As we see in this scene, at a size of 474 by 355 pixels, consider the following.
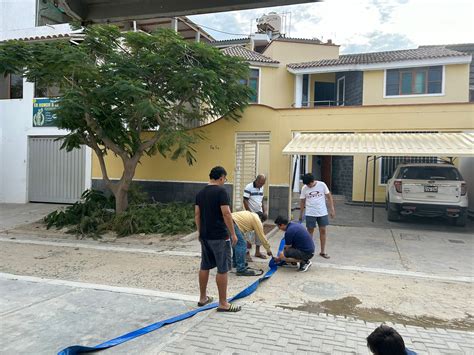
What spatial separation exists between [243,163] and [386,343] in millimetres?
9804

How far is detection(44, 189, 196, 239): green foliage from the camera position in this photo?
9242 millimetres

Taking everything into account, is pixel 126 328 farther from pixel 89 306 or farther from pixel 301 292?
pixel 301 292

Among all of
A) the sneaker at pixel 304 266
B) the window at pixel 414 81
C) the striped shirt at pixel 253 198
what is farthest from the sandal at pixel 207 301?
the window at pixel 414 81

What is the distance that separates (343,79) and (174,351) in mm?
16410

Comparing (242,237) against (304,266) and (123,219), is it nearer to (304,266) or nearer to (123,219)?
(304,266)

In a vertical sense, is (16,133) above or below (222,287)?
above

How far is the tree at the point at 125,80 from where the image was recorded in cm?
859

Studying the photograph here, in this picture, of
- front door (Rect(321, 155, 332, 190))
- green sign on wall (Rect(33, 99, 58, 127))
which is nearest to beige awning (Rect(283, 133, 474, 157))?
front door (Rect(321, 155, 332, 190))

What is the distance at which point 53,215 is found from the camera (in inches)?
414

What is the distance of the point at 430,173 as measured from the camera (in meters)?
10.1

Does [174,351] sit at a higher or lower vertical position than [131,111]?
lower

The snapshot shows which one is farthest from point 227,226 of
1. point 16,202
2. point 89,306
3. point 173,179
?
point 16,202

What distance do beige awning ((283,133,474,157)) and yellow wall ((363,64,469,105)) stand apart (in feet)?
19.3

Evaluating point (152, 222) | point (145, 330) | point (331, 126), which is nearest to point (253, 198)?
point (152, 222)
